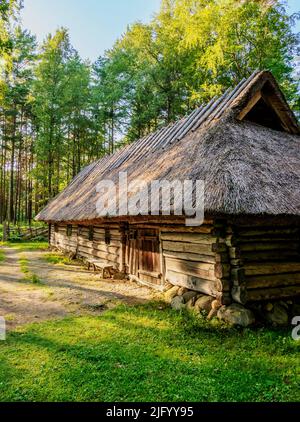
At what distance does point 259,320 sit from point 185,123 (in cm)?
721

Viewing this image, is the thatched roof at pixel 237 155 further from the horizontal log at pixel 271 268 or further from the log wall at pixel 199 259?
the horizontal log at pixel 271 268

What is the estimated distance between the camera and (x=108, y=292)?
8.64 meters

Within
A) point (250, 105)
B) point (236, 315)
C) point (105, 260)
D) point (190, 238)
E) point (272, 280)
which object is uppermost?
point (250, 105)

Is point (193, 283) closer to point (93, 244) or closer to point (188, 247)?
point (188, 247)

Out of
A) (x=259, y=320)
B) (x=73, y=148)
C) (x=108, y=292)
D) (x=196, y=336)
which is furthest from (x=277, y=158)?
(x=73, y=148)

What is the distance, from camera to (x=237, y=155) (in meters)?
6.78

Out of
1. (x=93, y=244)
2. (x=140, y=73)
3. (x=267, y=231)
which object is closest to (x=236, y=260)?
(x=267, y=231)

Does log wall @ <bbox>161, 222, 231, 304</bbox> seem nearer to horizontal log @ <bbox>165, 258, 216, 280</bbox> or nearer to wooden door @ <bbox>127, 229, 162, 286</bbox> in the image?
horizontal log @ <bbox>165, 258, 216, 280</bbox>

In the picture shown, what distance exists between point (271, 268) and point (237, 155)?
8.57 feet

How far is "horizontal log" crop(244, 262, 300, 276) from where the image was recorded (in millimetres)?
6227

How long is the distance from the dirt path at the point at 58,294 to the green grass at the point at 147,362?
2.75 ft

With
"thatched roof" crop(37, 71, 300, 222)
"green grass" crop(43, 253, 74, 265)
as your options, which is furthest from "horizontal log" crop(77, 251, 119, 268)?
"thatched roof" crop(37, 71, 300, 222)

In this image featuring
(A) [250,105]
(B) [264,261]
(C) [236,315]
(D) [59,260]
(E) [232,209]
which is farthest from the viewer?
(D) [59,260]

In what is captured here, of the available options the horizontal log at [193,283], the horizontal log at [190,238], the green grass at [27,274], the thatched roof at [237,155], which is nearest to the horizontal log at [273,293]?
the horizontal log at [193,283]
